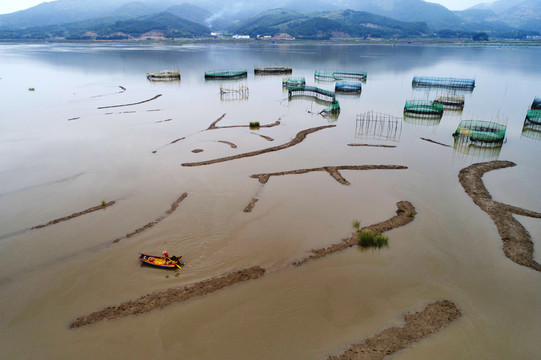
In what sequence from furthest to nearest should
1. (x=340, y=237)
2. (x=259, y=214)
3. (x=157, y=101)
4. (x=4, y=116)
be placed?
1. (x=157, y=101)
2. (x=4, y=116)
3. (x=259, y=214)
4. (x=340, y=237)

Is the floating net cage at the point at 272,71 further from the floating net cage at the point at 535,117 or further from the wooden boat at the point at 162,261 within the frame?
the wooden boat at the point at 162,261

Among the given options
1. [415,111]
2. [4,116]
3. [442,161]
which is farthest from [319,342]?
[4,116]

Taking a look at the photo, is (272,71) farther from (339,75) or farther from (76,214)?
(76,214)

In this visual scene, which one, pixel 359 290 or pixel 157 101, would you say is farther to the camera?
pixel 157 101

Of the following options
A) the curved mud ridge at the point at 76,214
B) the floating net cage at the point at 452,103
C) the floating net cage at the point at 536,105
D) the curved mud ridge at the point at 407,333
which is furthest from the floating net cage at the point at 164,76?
the curved mud ridge at the point at 407,333

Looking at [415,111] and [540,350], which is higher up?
[415,111]

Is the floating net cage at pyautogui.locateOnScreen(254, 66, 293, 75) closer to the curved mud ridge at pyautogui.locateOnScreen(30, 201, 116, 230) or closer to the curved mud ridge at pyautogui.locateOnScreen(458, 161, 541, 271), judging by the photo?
the curved mud ridge at pyautogui.locateOnScreen(458, 161, 541, 271)

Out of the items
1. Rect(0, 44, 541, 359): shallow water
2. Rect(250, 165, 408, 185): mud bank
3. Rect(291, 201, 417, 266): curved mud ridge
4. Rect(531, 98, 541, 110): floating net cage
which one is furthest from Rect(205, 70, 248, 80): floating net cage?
Rect(291, 201, 417, 266): curved mud ridge

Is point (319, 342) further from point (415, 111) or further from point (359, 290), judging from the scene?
point (415, 111)
